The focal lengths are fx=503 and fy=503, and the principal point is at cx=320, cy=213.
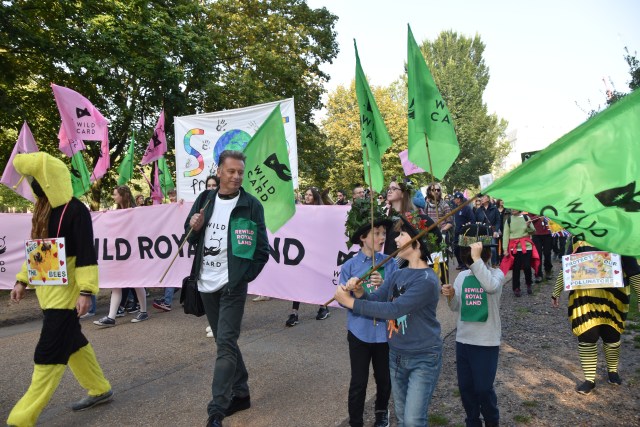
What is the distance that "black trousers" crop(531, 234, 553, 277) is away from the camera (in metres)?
11.9

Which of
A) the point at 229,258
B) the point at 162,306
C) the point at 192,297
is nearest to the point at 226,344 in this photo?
the point at 192,297

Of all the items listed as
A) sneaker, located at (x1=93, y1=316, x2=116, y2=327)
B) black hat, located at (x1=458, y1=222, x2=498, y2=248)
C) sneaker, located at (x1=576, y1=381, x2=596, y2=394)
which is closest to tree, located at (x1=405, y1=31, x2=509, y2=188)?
sneaker, located at (x1=93, y1=316, x2=116, y2=327)

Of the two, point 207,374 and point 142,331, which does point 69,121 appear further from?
point 207,374

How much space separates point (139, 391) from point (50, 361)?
116cm

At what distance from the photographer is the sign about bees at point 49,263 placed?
3.75 meters

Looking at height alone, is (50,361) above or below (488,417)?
above

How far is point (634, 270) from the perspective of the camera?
15.4ft

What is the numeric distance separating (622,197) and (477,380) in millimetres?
1686

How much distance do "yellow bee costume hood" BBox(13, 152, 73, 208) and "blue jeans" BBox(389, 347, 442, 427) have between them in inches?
108

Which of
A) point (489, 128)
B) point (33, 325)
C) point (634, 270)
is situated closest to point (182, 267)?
point (33, 325)

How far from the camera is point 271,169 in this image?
15.5ft

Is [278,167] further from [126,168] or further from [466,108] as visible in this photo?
[466,108]

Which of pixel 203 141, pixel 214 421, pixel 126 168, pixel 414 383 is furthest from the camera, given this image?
pixel 126 168

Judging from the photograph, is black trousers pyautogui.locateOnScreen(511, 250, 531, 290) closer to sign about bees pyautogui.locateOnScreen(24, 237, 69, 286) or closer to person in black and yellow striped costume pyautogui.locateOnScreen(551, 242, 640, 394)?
person in black and yellow striped costume pyautogui.locateOnScreen(551, 242, 640, 394)
